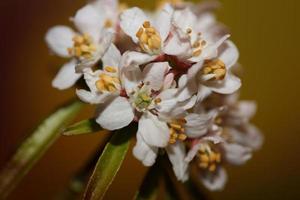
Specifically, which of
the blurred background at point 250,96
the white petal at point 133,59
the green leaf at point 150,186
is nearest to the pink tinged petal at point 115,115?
the white petal at point 133,59

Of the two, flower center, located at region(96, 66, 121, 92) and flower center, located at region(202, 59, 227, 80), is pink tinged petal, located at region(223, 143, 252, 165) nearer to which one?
flower center, located at region(202, 59, 227, 80)

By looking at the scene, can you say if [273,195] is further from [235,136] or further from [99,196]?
[99,196]

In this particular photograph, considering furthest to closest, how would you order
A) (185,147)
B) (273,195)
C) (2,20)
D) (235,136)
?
(2,20) < (273,195) < (235,136) < (185,147)

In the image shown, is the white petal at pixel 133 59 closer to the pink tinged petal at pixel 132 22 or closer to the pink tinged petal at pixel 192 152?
the pink tinged petal at pixel 132 22

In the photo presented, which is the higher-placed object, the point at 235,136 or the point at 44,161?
the point at 235,136

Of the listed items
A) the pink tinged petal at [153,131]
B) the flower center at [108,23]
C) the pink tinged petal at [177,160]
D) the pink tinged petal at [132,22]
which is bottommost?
the pink tinged petal at [177,160]

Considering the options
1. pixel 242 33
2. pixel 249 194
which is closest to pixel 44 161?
pixel 249 194

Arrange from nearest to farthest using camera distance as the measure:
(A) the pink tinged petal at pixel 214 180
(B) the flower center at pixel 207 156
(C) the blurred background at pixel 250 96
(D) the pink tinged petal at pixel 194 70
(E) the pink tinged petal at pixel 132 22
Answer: (D) the pink tinged petal at pixel 194 70, (E) the pink tinged petal at pixel 132 22, (B) the flower center at pixel 207 156, (A) the pink tinged petal at pixel 214 180, (C) the blurred background at pixel 250 96

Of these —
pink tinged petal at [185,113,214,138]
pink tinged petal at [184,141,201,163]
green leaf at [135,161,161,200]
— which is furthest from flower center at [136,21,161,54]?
green leaf at [135,161,161,200]
